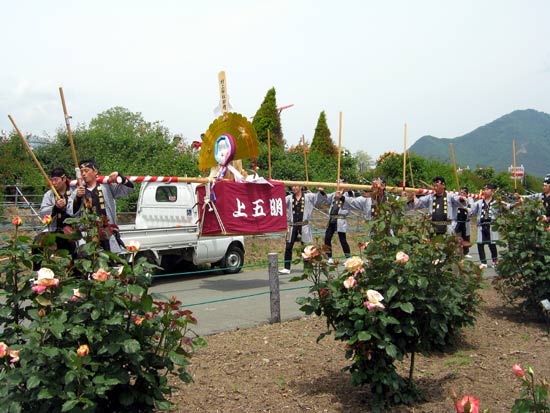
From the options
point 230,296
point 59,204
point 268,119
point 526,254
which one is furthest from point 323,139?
point 59,204

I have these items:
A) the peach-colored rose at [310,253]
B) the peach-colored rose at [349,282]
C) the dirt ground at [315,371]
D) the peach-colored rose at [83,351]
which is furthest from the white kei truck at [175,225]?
Answer: the peach-colored rose at [83,351]

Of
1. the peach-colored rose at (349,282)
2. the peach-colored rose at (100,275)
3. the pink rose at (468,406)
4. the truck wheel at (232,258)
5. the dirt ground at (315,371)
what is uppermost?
the peach-colored rose at (100,275)

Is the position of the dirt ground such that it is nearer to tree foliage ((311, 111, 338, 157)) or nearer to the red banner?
the red banner

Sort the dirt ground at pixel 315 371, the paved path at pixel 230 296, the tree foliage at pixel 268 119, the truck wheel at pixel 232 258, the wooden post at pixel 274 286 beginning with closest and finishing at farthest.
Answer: the dirt ground at pixel 315 371 → the wooden post at pixel 274 286 → the paved path at pixel 230 296 → the truck wheel at pixel 232 258 → the tree foliage at pixel 268 119

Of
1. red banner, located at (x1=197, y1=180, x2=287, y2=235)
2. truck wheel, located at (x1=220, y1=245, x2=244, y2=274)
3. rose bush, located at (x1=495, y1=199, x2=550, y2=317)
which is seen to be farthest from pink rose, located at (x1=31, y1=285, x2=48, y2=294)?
truck wheel, located at (x1=220, y1=245, x2=244, y2=274)

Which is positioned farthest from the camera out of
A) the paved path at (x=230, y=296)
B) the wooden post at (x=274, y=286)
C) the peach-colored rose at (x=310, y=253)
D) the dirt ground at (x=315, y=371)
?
the paved path at (x=230, y=296)

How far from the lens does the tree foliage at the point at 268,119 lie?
22.3 m

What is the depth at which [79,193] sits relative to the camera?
5.56 metres

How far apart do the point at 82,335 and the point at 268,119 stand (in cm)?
1988

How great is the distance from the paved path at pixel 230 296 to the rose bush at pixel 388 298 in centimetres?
203

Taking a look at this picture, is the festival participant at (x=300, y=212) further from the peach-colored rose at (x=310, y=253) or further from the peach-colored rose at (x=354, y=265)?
the peach-colored rose at (x=354, y=265)

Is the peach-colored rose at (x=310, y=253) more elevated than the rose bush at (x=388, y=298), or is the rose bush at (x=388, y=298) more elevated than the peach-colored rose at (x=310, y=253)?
the peach-colored rose at (x=310, y=253)

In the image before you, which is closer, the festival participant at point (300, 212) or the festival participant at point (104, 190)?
the festival participant at point (104, 190)

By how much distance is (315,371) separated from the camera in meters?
4.92
